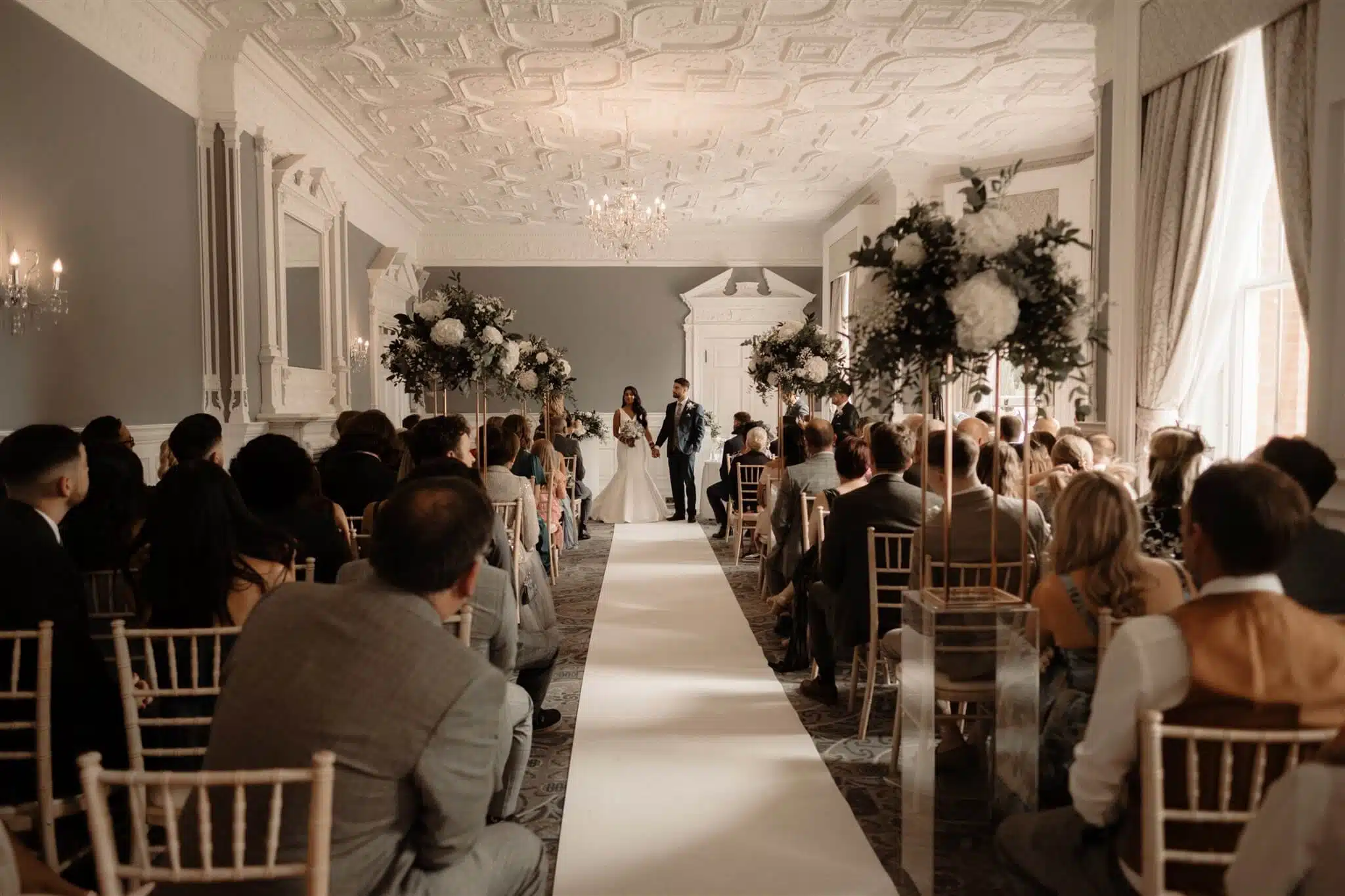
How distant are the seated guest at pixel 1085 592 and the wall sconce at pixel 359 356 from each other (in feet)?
30.3

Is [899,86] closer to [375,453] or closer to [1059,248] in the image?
[375,453]

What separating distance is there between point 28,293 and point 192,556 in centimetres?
338

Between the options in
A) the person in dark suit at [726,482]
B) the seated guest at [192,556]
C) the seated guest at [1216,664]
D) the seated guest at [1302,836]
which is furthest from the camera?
the person in dark suit at [726,482]

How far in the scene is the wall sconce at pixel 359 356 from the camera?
36.8ft

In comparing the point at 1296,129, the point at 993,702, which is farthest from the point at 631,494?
the point at 993,702

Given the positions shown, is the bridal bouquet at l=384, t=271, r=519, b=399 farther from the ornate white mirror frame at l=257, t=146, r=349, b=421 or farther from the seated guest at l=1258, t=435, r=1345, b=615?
the seated guest at l=1258, t=435, r=1345, b=615

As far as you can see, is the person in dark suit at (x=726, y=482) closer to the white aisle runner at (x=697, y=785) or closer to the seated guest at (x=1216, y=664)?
the white aisle runner at (x=697, y=785)

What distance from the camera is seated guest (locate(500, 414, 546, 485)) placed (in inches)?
330

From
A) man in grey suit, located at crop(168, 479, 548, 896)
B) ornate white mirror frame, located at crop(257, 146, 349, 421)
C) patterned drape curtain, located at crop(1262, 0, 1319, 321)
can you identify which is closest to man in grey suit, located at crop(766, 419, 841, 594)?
patterned drape curtain, located at crop(1262, 0, 1319, 321)

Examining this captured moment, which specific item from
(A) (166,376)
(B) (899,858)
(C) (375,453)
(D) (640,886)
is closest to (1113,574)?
(B) (899,858)

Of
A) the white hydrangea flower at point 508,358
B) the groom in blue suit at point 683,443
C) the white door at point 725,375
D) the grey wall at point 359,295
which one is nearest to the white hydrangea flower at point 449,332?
the white hydrangea flower at point 508,358

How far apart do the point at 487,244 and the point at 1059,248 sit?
45.2ft

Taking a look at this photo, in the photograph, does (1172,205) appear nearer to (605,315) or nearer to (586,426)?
(586,426)

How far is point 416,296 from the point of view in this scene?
603 inches
